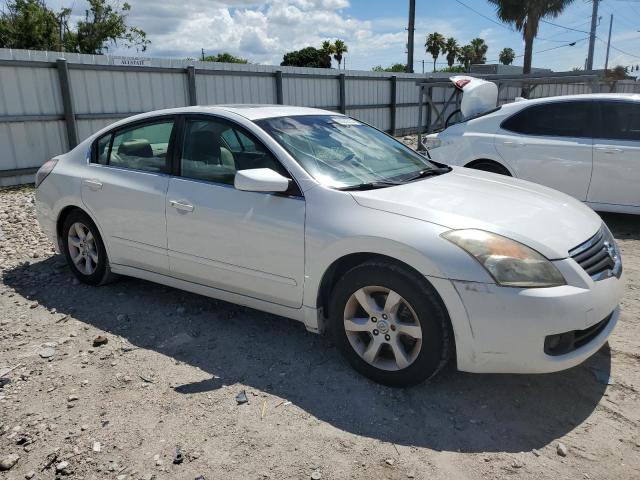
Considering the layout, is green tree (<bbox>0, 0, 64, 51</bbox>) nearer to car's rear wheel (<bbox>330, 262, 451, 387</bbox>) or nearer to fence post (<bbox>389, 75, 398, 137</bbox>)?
fence post (<bbox>389, 75, 398, 137</bbox>)

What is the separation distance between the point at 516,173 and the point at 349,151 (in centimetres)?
359

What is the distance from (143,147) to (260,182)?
1600 mm

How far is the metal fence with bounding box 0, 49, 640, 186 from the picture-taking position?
9.55 meters

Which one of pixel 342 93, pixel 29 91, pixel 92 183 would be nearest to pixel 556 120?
pixel 92 183

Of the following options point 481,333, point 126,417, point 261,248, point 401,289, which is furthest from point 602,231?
point 126,417

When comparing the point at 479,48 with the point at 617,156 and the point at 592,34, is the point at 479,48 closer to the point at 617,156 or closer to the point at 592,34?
the point at 592,34

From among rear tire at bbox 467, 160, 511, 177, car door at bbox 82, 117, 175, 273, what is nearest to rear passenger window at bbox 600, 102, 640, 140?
rear tire at bbox 467, 160, 511, 177

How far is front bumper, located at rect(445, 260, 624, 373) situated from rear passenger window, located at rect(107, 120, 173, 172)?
8.08 feet

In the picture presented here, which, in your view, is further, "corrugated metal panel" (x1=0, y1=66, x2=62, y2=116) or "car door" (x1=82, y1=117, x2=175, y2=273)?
"corrugated metal panel" (x1=0, y1=66, x2=62, y2=116)

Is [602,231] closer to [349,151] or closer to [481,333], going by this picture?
[481,333]

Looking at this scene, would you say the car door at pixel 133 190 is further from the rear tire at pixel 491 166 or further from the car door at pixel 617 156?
the car door at pixel 617 156

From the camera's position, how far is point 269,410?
113 inches

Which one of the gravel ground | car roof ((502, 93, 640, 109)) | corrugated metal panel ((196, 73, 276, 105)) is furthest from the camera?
corrugated metal panel ((196, 73, 276, 105))

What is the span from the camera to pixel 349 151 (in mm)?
3660
